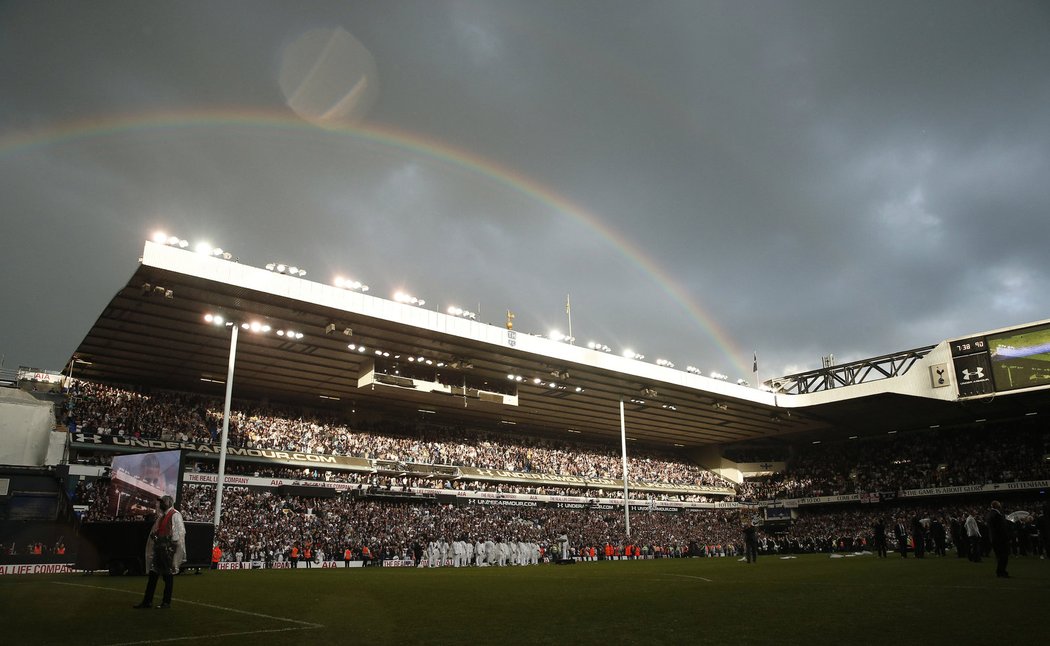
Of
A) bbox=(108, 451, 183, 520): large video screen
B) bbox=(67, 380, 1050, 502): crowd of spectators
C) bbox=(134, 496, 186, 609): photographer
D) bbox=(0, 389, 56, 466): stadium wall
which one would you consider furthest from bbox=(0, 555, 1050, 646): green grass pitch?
bbox=(0, 389, 56, 466): stadium wall

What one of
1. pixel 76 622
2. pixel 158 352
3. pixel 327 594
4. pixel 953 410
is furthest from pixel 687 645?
pixel 953 410

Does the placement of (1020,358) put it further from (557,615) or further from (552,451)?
(557,615)

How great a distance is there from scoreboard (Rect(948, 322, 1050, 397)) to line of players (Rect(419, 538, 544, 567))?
27521 mm

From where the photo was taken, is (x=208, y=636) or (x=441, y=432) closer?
(x=208, y=636)

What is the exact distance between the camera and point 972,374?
1531 inches

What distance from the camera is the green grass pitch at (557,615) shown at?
5.93 metres

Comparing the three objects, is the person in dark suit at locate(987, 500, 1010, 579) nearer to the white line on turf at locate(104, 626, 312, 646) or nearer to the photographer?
the white line on turf at locate(104, 626, 312, 646)

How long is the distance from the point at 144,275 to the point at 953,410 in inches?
1991

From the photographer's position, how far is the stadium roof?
27500mm

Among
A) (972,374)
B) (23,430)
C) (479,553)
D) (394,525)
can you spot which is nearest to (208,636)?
(479,553)

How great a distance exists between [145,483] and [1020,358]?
43063 millimetres

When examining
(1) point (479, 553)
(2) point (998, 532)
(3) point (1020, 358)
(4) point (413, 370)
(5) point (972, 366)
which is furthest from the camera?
(5) point (972, 366)

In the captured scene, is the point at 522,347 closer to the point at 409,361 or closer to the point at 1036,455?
the point at 409,361

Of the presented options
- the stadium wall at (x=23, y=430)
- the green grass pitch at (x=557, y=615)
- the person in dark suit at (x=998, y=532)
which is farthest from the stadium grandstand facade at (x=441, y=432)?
the person in dark suit at (x=998, y=532)
